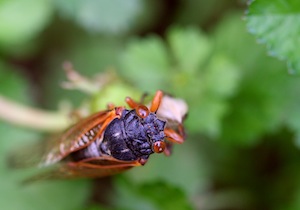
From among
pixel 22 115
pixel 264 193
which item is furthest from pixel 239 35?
pixel 22 115

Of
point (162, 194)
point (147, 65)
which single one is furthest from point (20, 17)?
point (162, 194)

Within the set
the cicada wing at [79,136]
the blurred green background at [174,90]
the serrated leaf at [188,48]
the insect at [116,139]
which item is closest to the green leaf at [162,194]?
the blurred green background at [174,90]

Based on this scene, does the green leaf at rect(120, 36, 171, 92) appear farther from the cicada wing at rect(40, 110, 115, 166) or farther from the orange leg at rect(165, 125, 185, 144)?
the orange leg at rect(165, 125, 185, 144)

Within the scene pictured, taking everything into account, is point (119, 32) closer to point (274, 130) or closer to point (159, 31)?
point (159, 31)

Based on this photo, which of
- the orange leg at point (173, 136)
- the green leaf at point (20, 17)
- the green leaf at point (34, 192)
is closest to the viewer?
the orange leg at point (173, 136)

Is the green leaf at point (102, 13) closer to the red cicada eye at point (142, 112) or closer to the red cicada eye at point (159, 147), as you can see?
the red cicada eye at point (142, 112)

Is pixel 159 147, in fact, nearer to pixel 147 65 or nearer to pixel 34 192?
pixel 147 65
